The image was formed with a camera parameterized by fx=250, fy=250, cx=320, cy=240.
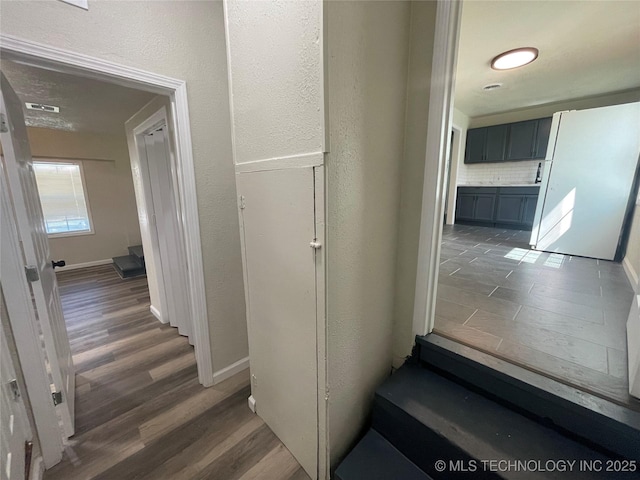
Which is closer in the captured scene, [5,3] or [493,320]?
[5,3]

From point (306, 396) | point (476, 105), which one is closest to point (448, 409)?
point (306, 396)

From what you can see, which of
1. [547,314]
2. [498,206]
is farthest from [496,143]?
[547,314]

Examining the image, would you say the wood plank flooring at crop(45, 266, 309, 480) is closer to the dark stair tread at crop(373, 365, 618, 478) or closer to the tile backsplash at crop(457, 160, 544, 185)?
the dark stair tread at crop(373, 365, 618, 478)

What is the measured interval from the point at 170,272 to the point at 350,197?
2158mm

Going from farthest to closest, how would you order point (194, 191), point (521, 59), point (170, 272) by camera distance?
1. point (521, 59)
2. point (170, 272)
3. point (194, 191)

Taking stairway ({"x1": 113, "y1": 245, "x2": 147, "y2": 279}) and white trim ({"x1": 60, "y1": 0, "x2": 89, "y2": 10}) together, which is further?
stairway ({"x1": 113, "y1": 245, "x2": 147, "y2": 279})

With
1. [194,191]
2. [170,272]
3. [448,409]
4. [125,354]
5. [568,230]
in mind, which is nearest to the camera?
[448,409]

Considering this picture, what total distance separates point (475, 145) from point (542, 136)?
3.71 ft

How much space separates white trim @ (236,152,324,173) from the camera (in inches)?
37.8

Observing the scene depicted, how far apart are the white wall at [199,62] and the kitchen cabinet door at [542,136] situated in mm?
5868

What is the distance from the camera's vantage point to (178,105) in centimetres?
155

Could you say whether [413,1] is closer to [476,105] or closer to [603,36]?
[603,36]

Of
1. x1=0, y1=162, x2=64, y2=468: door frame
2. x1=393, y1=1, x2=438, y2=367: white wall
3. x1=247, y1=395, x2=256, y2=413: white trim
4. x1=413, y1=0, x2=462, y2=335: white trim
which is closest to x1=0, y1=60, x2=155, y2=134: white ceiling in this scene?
x1=0, y1=162, x2=64, y2=468: door frame

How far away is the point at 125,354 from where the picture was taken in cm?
225
